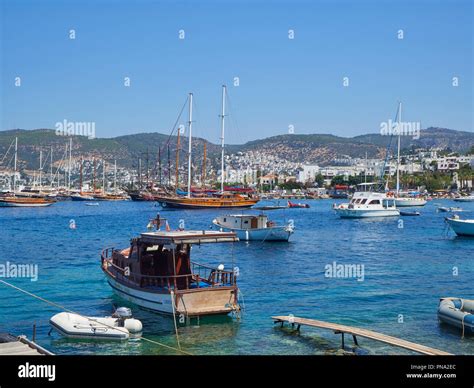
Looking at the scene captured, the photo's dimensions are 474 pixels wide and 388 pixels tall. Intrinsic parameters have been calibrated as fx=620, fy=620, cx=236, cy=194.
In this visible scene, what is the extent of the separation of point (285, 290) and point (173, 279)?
7282 millimetres

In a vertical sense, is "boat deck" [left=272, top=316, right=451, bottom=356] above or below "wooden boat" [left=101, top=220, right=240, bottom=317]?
below

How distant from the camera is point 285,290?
25266 mm

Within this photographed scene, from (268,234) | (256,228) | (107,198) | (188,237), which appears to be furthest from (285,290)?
(107,198)

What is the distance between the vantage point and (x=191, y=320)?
60.8 ft

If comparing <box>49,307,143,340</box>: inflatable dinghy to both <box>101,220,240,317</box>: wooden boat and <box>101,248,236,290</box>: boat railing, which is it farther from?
<box>101,248,236,290</box>: boat railing

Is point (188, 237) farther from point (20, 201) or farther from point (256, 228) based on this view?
point (20, 201)

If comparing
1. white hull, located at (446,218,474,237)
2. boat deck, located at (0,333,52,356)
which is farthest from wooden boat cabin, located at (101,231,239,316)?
white hull, located at (446,218,474,237)

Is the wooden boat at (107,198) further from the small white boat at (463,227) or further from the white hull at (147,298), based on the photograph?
the white hull at (147,298)

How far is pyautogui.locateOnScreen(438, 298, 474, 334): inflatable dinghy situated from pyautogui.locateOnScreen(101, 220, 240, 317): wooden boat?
6.16m

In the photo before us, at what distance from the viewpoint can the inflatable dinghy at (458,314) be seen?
55.9 feet

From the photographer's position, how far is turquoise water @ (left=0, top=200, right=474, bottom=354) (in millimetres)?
16281

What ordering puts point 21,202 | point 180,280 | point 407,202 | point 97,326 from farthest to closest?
1. point 21,202
2. point 407,202
3. point 180,280
4. point 97,326

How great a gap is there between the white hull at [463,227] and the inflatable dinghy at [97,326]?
36123mm
